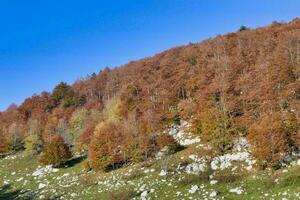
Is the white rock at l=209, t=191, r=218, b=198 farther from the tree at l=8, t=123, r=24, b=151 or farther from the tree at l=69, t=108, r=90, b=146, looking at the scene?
the tree at l=8, t=123, r=24, b=151

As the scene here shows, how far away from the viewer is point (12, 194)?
221 feet

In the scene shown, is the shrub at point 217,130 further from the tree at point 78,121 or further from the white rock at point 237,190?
the tree at point 78,121

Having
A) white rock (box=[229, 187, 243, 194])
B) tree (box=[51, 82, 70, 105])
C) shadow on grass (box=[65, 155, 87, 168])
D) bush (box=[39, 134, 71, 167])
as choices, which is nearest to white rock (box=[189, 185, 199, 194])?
white rock (box=[229, 187, 243, 194])

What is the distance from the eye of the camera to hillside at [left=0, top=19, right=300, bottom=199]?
2042 inches

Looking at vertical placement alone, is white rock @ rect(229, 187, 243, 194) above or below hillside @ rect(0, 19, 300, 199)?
below

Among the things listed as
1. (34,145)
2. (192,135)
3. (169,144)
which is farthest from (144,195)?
(34,145)

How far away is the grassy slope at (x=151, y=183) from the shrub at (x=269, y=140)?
2175 millimetres

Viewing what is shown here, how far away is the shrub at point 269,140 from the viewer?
51156 mm

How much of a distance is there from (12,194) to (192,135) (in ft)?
100

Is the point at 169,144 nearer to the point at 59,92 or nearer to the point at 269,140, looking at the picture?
the point at 269,140

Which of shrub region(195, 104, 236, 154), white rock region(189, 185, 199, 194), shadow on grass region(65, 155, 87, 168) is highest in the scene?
shrub region(195, 104, 236, 154)

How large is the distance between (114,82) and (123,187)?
301ft

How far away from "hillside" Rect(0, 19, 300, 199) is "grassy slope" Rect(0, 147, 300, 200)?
157 mm

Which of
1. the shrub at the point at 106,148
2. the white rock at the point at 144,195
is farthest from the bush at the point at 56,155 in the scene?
the white rock at the point at 144,195
